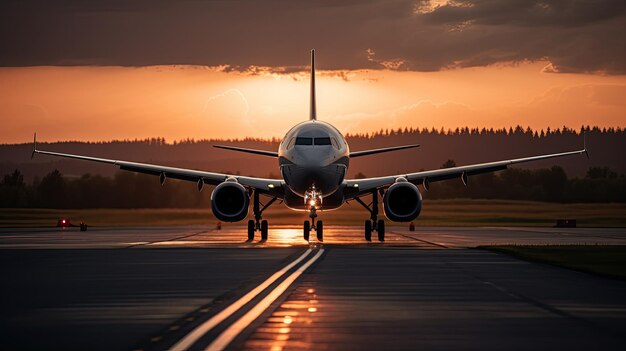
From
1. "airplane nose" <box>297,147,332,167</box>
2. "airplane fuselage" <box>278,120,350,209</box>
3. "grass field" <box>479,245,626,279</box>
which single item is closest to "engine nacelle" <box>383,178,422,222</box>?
"airplane fuselage" <box>278,120,350,209</box>

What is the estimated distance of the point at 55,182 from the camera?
10000 cm

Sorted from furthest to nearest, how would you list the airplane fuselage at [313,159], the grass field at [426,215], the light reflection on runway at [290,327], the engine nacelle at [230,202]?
the grass field at [426,215]
the engine nacelle at [230,202]
the airplane fuselage at [313,159]
the light reflection on runway at [290,327]

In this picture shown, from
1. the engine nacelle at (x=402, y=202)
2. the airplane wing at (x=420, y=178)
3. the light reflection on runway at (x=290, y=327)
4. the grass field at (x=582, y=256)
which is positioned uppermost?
the airplane wing at (x=420, y=178)

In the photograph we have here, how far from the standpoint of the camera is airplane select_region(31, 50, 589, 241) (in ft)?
149

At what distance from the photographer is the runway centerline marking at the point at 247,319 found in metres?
13.4

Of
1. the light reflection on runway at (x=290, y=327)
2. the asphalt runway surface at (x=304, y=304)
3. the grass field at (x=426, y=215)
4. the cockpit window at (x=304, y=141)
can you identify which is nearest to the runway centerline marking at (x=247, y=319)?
the asphalt runway surface at (x=304, y=304)

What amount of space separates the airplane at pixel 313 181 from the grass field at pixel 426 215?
26869mm

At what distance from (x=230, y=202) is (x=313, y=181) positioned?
4819 millimetres

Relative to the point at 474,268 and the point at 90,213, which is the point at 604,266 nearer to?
the point at 474,268

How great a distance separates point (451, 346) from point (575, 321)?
344 cm

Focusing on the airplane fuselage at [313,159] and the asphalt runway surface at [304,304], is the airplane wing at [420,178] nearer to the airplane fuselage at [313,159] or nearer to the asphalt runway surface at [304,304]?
the airplane fuselage at [313,159]

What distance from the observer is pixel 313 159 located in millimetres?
44844

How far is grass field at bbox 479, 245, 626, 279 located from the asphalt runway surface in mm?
955

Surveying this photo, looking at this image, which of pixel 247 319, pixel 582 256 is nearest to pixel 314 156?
pixel 582 256
